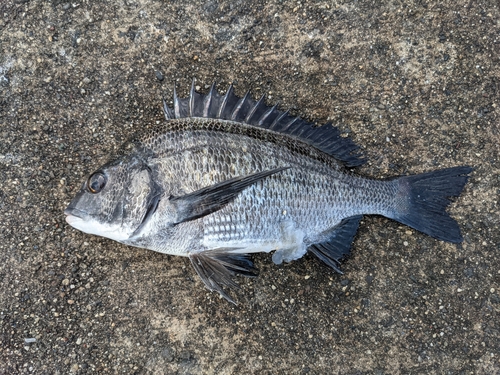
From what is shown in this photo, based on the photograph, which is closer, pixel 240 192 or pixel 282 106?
pixel 240 192

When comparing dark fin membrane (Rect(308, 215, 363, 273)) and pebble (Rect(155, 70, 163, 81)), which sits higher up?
pebble (Rect(155, 70, 163, 81))

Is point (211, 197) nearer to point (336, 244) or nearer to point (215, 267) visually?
point (215, 267)

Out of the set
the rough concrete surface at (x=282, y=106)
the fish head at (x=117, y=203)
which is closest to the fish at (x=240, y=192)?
the fish head at (x=117, y=203)

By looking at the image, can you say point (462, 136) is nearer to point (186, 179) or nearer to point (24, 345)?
point (186, 179)

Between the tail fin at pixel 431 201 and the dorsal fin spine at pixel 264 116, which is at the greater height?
the dorsal fin spine at pixel 264 116

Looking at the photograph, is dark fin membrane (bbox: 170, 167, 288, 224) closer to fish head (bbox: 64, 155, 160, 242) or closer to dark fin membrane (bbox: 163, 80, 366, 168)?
fish head (bbox: 64, 155, 160, 242)

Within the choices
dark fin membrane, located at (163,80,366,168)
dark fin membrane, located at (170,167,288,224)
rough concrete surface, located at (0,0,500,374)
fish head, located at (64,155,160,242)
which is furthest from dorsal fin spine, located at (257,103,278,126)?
fish head, located at (64,155,160,242)

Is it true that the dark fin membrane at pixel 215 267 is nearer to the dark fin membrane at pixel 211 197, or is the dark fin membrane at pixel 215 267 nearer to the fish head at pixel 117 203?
the dark fin membrane at pixel 211 197

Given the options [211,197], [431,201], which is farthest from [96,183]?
[431,201]
